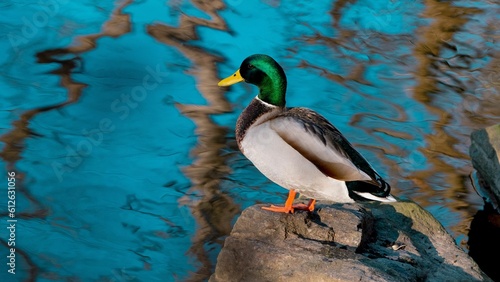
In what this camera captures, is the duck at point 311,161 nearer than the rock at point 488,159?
Yes

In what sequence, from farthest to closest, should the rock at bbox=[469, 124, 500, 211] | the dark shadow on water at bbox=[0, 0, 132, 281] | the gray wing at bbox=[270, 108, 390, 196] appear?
the rock at bbox=[469, 124, 500, 211] < the dark shadow on water at bbox=[0, 0, 132, 281] < the gray wing at bbox=[270, 108, 390, 196]

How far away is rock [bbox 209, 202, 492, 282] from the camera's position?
14.1 ft

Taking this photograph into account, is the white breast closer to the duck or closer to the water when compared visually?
the duck

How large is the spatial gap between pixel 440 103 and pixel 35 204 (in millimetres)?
3581

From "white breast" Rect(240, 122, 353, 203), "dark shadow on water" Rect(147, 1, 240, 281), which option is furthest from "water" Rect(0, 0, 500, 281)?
"white breast" Rect(240, 122, 353, 203)

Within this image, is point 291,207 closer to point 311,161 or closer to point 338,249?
point 311,161

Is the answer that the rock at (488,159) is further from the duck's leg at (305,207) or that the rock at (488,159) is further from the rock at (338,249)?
the duck's leg at (305,207)

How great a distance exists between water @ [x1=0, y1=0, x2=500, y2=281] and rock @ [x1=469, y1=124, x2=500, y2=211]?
143 millimetres

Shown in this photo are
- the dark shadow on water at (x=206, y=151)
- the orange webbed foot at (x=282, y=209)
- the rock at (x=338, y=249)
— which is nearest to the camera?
the rock at (x=338, y=249)

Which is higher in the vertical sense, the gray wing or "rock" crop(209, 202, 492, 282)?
the gray wing

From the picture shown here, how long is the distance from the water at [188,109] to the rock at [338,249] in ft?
2.23

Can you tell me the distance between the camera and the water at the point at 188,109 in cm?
560

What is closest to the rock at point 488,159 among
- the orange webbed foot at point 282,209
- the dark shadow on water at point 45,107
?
the orange webbed foot at point 282,209

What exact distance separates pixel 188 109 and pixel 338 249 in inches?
111
